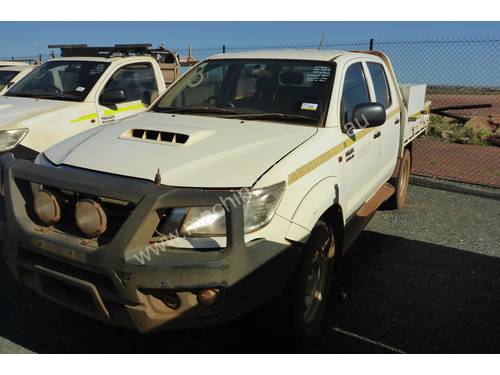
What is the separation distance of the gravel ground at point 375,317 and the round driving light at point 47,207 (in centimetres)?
95

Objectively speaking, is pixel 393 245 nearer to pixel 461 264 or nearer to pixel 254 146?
pixel 461 264

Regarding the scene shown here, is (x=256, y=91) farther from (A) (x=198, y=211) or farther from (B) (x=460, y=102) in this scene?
(B) (x=460, y=102)

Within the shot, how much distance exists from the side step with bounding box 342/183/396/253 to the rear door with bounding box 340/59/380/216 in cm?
7

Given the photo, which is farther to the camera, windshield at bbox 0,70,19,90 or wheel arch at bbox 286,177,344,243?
windshield at bbox 0,70,19,90

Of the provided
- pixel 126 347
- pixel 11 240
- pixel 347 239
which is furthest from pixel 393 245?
pixel 11 240

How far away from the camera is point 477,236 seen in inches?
197

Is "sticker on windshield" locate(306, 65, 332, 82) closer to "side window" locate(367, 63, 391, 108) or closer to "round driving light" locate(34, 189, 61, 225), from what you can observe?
"side window" locate(367, 63, 391, 108)

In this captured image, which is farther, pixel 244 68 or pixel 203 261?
pixel 244 68

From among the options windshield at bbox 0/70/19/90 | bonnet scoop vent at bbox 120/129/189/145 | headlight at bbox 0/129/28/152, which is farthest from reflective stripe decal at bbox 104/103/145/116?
windshield at bbox 0/70/19/90

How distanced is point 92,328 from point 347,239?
1995 millimetres

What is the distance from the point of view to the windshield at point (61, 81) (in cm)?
602

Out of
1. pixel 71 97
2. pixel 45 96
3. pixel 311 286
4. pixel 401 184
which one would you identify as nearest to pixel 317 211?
pixel 311 286

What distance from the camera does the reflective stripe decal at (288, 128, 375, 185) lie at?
2599mm

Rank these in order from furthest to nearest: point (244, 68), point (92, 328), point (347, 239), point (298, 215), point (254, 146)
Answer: point (244, 68) < point (347, 239) < point (92, 328) < point (254, 146) < point (298, 215)
